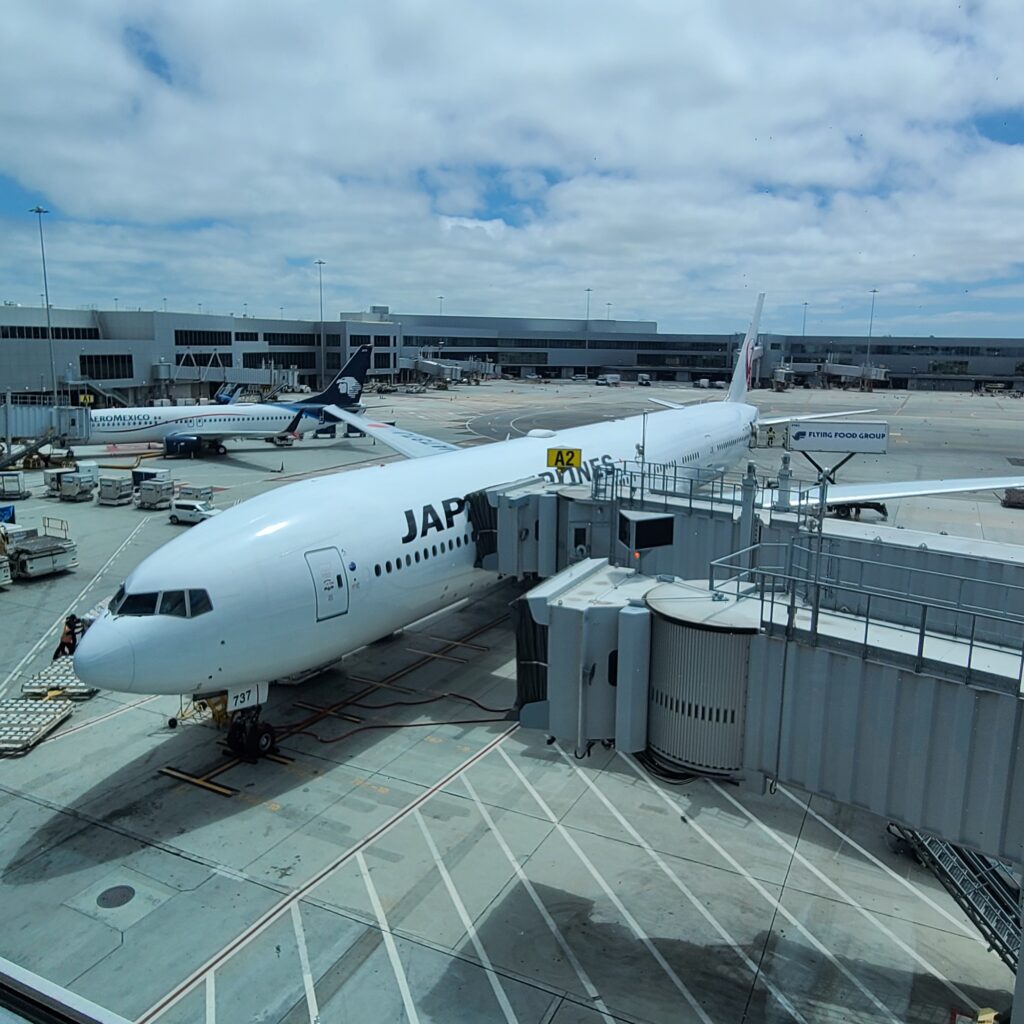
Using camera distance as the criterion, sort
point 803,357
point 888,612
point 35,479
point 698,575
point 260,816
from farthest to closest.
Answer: point 803,357 < point 35,479 < point 698,575 < point 260,816 < point 888,612

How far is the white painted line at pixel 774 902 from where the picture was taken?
11492 mm

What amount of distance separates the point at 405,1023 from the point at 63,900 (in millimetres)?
6250

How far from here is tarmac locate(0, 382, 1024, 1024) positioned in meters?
11.6

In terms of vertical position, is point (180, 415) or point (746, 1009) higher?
point (180, 415)

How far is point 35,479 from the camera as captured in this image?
5238 centimetres

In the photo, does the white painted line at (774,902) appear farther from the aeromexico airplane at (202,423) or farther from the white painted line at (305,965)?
the aeromexico airplane at (202,423)

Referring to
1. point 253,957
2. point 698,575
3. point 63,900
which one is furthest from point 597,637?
point 63,900

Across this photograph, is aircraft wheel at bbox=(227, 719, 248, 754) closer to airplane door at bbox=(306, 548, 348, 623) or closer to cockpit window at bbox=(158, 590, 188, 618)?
airplane door at bbox=(306, 548, 348, 623)

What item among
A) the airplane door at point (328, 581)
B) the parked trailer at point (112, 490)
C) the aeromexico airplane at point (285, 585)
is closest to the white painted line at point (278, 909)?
the aeromexico airplane at point (285, 585)

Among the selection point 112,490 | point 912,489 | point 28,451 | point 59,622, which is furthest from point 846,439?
point 28,451

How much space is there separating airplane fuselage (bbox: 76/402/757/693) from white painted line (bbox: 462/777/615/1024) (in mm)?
4777

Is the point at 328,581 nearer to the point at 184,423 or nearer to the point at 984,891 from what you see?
the point at 984,891

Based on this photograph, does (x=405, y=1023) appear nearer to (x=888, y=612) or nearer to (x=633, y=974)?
(x=633, y=974)

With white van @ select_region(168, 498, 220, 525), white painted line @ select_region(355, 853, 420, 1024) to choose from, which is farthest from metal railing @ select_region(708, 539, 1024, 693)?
white van @ select_region(168, 498, 220, 525)
